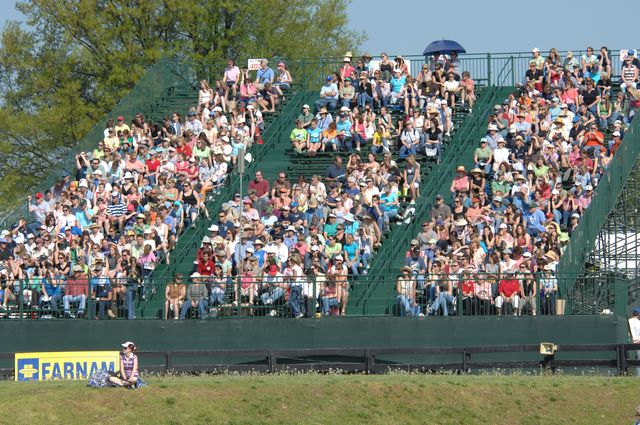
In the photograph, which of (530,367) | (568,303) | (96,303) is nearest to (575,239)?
(568,303)

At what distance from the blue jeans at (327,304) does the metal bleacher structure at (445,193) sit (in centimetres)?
45

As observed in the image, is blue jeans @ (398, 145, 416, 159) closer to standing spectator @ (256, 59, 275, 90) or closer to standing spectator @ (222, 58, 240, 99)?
standing spectator @ (256, 59, 275, 90)

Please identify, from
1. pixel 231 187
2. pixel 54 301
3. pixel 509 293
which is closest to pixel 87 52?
pixel 231 187

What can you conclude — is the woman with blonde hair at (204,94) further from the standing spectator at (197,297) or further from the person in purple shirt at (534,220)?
the person in purple shirt at (534,220)

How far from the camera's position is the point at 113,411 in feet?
96.3

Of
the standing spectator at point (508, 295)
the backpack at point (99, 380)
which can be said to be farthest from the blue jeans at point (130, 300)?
the standing spectator at point (508, 295)

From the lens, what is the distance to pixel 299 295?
35.6m

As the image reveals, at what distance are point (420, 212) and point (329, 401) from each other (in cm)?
901

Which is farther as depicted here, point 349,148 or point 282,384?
point 349,148

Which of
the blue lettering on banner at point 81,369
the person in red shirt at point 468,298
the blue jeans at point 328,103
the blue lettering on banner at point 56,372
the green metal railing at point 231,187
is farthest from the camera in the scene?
the blue jeans at point 328,103

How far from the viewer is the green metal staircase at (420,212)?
35.6 m

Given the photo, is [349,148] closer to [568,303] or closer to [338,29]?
[568,303]

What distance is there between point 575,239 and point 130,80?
105ft

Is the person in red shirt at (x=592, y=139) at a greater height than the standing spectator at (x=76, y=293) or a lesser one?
greater
